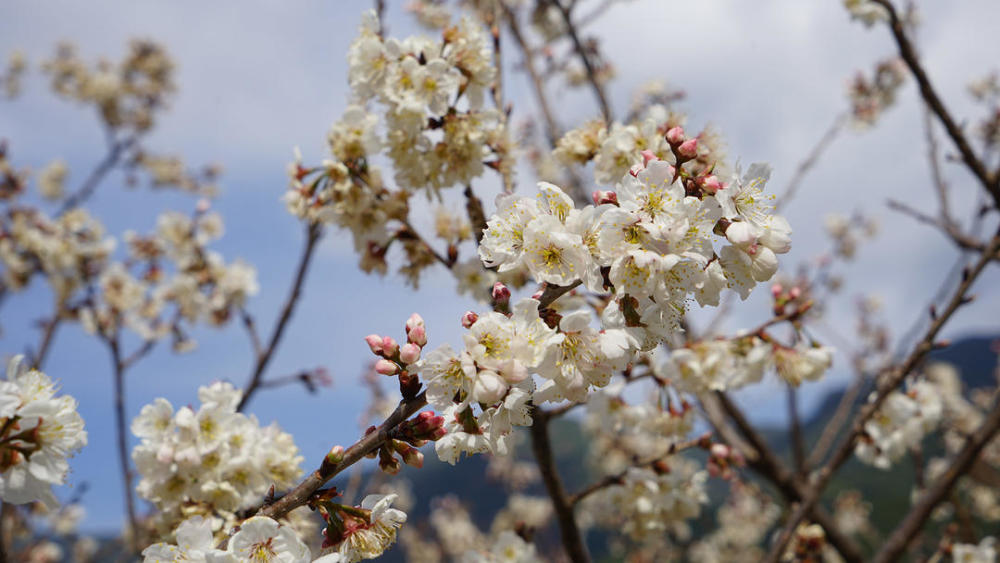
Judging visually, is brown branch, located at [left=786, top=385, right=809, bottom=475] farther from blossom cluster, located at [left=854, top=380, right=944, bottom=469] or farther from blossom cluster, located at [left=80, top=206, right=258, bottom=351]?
blossom cluster, located at [left=80, top=206, right=258, bottom=351]

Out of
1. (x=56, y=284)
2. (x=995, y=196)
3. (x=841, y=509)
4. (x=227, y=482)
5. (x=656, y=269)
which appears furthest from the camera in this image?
(x=841, y=509)

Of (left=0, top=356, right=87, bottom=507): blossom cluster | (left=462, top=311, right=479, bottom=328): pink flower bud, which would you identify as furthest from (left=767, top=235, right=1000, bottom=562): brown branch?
(left=0, top=356, right=87, bottom=507): blossom cluster

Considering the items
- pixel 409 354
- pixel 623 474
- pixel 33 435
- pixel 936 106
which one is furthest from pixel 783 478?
pixel 33 435

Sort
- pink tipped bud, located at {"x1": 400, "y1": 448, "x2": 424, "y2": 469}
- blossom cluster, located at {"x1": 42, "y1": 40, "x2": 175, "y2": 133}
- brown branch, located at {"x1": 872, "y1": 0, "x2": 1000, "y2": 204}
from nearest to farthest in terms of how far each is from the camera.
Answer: pink tipped bud, located at {"x1": 400, "y1": 448, "x2": 424, "y2": 469}
brown branch, located at {"x1": 872, "y1": 0, "x2": 1000, "y2": 204}
blossom cluster, located at {"x1": 42, "y1": 40, "x2": 175, "y2": 133}

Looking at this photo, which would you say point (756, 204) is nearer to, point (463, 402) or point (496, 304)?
point (496, 304)

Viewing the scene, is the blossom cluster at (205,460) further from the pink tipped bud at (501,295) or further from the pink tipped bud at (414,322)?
the pink tipped bud at (501,295)

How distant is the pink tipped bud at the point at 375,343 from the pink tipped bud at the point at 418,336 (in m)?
0.07

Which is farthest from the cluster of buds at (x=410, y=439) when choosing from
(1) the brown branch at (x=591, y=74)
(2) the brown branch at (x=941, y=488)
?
(2) the brown branch at (x=941, y=488)

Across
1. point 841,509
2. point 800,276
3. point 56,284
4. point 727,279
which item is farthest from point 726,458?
point 56,284

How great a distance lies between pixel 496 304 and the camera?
4.37ft

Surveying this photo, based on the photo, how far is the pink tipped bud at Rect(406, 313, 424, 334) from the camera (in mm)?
1322

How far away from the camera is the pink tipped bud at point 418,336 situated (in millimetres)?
1311

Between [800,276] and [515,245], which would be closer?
[515,245]

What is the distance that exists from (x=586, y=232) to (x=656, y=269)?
175 millimetres
